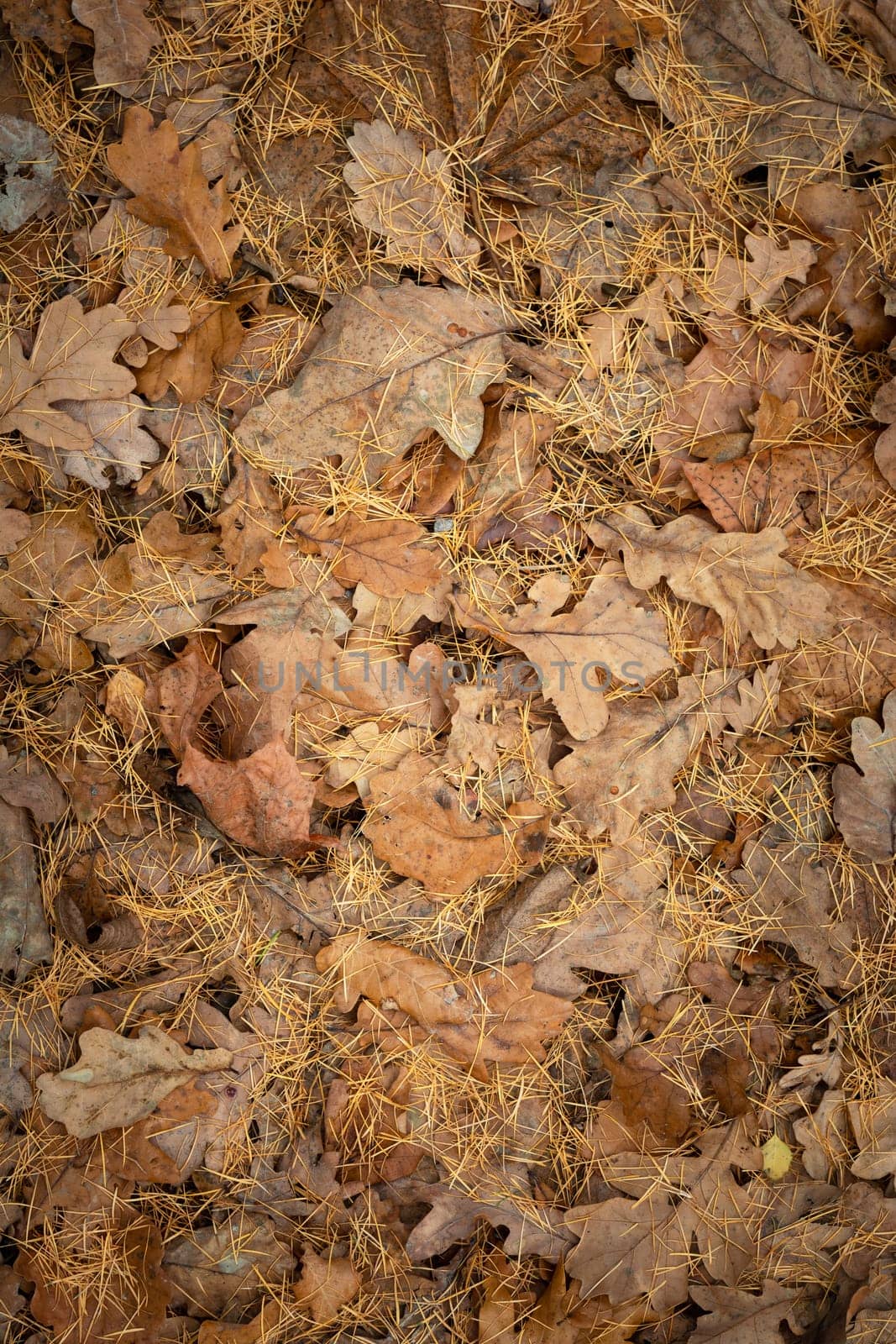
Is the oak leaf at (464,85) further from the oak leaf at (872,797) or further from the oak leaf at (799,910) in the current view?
the oak leaf at (799,910)

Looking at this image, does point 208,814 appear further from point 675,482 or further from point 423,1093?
point 675,482

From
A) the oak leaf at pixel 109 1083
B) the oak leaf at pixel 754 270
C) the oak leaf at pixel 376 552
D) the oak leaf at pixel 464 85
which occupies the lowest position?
the oak leaf at pixel 109 1083

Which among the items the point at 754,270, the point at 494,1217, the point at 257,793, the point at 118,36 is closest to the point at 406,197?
the point at 118,36

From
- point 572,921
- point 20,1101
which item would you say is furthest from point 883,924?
point 20,1101

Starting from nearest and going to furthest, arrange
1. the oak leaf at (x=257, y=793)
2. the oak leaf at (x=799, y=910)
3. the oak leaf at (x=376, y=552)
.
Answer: the oak leaf at (x=257, y=793) → the oak leaf at (x=376, y=552) → the oak leaf at (x=799, y=910)

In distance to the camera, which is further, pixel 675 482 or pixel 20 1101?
pixel 675 482

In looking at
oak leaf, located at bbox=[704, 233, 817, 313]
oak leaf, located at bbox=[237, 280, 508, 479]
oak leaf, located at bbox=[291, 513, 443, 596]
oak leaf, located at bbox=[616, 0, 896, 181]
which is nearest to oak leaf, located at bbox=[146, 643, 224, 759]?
oak leaf, located at bbox=[291, 513, 443, 596]

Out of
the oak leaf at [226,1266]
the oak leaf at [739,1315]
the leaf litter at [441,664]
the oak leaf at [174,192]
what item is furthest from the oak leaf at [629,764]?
the oak leaf at [174,192]
